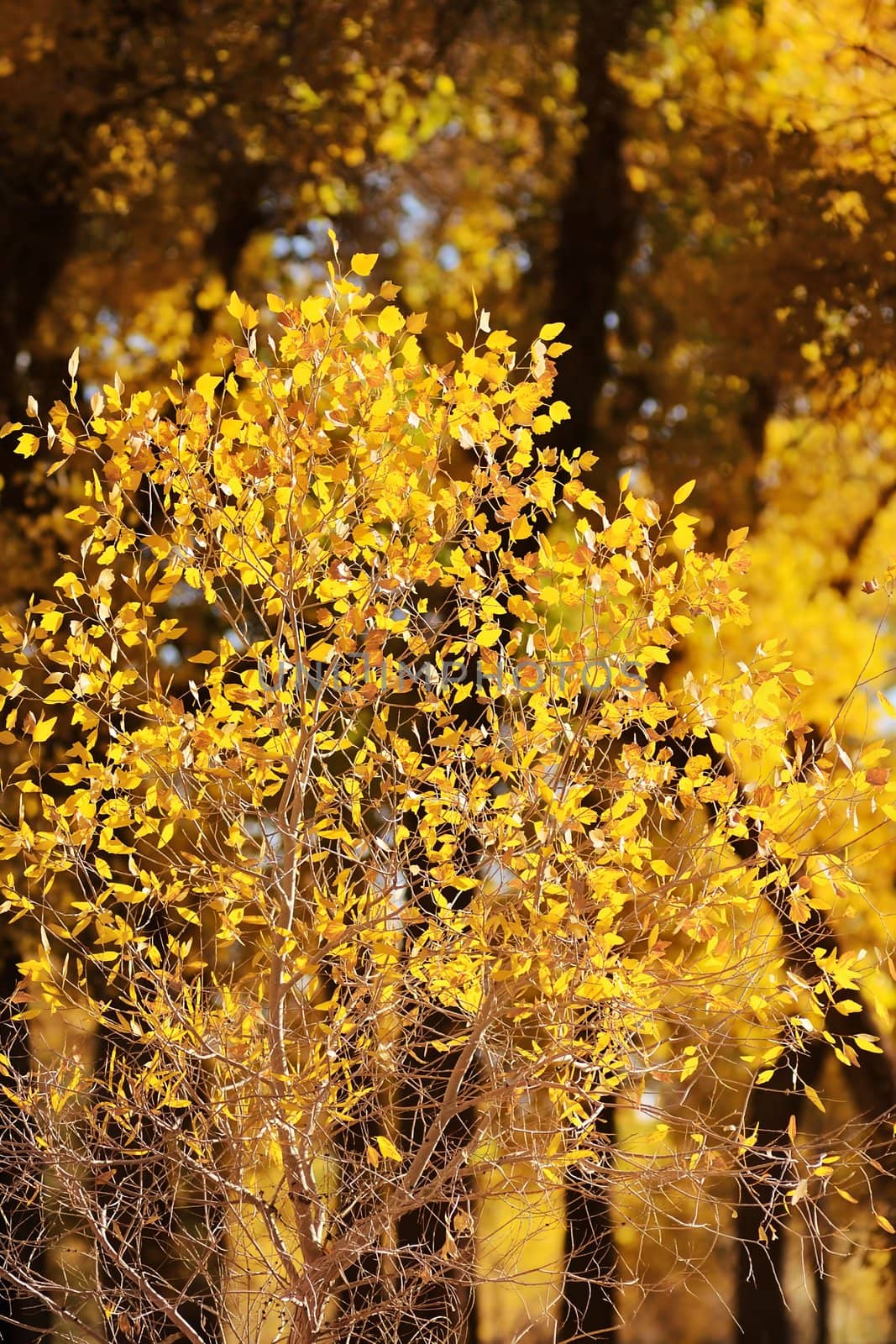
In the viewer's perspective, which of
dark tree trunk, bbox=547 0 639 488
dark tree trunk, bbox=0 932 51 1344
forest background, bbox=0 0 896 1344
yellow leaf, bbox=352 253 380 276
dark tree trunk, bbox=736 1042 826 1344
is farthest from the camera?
dark tree trunk, bbox=547 0 639 488

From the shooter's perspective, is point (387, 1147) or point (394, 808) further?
point (394, 808)

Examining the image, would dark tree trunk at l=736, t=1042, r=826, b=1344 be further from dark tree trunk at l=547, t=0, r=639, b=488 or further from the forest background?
dark tree trunk at l=547, t=0, r=639, b=488

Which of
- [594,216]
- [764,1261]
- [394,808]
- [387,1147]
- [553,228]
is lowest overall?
[764,1261]

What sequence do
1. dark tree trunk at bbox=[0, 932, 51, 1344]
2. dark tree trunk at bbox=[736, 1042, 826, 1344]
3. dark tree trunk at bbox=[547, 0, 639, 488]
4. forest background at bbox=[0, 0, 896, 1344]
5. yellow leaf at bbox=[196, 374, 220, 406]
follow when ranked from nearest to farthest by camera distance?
yellow leaf at bbox=[196, 374, 220, 406] → dark tree trunk at bbox=[0, 932, 51, 1344] → dark tree trunk at bbox=[736, 1042, 826, 1344] → forest background at bbox=[0, 0, 896, 1344] → dark tree trunk at bbox=[547, 0, 639, 488]

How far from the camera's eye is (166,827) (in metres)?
5.31

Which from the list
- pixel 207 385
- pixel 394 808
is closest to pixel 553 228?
pixel 207 385

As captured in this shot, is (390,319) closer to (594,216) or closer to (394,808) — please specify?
(394,808)

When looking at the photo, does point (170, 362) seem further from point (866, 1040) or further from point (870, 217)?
point (866, 1040)

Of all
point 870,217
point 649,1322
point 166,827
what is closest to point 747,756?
point 166,827

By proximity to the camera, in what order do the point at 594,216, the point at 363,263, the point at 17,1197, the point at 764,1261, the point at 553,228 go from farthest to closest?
the point at 553,228 < the point at 594,216 < the point at 764,1261 < the point at 17,1197 < the point at 363,263

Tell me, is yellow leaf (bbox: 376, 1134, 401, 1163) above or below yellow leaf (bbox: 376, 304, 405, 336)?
below

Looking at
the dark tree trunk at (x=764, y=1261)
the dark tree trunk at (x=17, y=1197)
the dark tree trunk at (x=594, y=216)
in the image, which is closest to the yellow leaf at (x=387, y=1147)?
the dark tree trunk at (x=17, y=1197)

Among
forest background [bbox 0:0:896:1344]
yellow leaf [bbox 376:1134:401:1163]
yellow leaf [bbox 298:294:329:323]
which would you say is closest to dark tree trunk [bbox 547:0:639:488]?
forest background [bbox 0:0:896:1344]

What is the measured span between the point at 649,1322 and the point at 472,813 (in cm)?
2213
